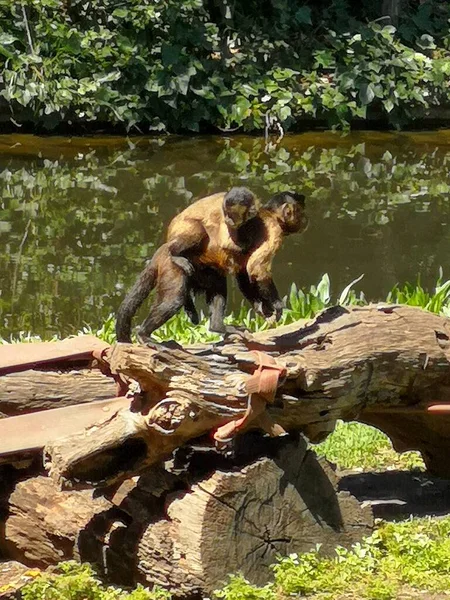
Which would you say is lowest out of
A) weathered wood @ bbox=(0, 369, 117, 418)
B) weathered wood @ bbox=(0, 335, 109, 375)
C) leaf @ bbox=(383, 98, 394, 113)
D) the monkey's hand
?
leaf @ bbox=(383, 98, 394, 113)

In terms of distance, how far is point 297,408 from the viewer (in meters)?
4.02

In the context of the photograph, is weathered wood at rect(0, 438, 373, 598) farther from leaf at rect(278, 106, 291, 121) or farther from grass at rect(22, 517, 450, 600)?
leaf at rect(278, 106, 291, 121)

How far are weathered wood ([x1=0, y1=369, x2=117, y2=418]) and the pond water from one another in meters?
3.05

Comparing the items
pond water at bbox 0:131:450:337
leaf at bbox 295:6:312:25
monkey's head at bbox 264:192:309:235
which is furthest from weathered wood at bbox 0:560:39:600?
leaf at bbox 295:6:312:25

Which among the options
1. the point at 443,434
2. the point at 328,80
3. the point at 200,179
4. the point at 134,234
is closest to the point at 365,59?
the point at 328,80

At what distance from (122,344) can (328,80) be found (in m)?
12.6

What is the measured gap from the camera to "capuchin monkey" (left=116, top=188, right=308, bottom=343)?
4137 millimetres

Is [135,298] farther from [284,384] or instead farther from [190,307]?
[284,384]

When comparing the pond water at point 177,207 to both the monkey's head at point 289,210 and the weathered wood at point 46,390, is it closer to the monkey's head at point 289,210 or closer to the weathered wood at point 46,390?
the weathered wood at point 46,390

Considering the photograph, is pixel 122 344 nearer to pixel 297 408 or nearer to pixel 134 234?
pixel 297 408

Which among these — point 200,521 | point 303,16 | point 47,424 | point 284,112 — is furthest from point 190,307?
point 303,16

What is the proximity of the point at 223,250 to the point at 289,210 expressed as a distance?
0.92 ft

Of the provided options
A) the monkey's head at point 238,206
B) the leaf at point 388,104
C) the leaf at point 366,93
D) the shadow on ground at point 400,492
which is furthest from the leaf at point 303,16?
the monkey's head at point 238,206

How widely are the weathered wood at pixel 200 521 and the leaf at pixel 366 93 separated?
11.7 metres
